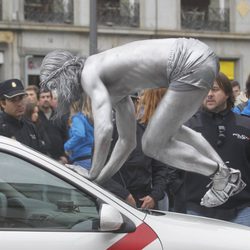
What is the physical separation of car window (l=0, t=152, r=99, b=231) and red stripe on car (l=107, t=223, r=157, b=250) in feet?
0.48

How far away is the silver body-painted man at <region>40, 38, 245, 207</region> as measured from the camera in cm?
387

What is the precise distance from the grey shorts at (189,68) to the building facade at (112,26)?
1901 centimetres

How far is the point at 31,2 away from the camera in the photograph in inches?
992

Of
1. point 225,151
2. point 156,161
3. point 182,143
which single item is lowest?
point 156,161

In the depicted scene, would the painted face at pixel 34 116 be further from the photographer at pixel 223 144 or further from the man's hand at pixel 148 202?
the photographer at pixel 223 144

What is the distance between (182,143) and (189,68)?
45cm

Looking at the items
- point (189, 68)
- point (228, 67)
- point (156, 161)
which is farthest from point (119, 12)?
point (189, 68)

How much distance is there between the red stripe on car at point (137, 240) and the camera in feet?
11.5

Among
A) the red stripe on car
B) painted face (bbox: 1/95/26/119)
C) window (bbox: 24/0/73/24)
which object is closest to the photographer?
the red stripe on car

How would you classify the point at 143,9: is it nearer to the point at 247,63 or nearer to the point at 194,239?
the point at 247,63

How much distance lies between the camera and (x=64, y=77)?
13.2ft

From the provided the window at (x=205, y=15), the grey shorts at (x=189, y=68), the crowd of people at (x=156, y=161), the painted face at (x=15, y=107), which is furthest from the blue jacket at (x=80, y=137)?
the window at (x=205, y=15)

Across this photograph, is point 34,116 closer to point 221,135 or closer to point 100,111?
point 221,135

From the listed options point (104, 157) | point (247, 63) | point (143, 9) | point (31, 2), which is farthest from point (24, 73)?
point (104, 157)
